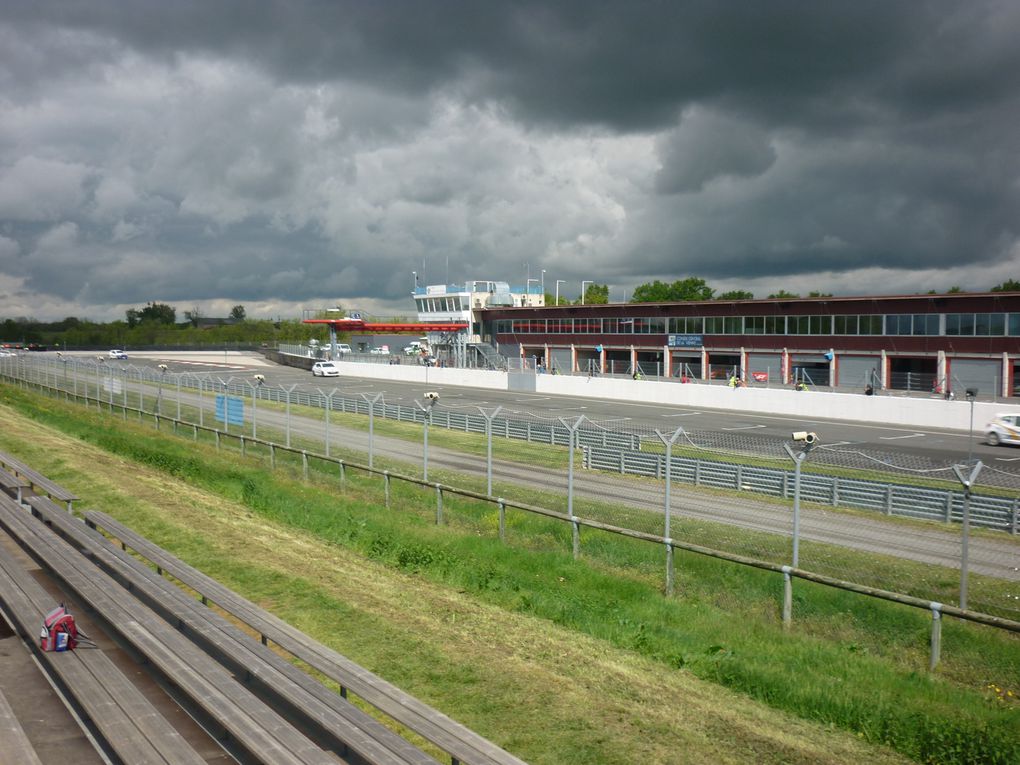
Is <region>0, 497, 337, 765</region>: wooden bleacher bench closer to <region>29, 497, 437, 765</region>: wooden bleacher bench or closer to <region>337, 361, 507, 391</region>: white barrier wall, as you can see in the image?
<region>29, 497, 437, 765</region>: wooden bleacher bench

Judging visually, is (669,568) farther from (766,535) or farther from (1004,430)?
(1004,430)

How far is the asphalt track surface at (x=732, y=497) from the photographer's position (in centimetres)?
1205

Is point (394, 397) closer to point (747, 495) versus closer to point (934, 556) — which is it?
point (747, 495)

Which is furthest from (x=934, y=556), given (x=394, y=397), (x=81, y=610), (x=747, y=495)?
(x=394, y=397)

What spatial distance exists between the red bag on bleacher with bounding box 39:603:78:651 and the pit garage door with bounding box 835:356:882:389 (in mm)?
61938

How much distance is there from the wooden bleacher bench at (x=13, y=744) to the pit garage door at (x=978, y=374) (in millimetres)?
58562

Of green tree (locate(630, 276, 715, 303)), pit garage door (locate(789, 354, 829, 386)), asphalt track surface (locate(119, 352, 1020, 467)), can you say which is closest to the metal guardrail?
asphalt track surface (locate(119, 352, 1020, 467))

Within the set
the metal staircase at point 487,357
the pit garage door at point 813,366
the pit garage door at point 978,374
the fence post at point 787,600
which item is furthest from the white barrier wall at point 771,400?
the fence post at point 787,600

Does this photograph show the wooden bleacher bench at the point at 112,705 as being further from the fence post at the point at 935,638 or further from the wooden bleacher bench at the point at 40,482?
the fence post at the point at 935,638

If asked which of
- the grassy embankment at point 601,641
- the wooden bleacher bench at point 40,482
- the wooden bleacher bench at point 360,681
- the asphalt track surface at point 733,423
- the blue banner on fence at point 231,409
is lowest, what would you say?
the asphalt track surface at point 733,423

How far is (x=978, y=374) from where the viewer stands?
5719 cm

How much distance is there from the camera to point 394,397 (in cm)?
5381

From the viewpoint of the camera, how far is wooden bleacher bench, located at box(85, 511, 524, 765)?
6051 millimetres

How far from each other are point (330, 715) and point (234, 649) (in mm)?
1802
